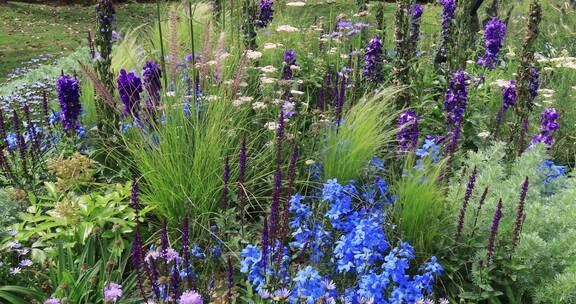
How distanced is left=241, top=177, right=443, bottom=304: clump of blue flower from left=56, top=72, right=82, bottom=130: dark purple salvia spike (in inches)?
69.4

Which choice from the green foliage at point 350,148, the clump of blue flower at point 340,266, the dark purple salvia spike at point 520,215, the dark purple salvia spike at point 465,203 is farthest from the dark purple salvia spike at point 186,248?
the dark purple salvia spike at point 520,215

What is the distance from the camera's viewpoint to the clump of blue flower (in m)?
2.21

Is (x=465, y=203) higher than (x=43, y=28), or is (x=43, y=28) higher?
(x=43, y=28)

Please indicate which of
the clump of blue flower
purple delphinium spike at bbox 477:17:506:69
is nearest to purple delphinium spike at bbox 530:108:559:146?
purple delphinium spike at bbox 477:17:506:69

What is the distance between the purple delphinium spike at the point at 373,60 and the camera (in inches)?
159

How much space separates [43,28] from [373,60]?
1101 centimetres

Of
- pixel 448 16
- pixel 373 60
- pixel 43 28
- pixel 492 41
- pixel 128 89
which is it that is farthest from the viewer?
pixel 43 28

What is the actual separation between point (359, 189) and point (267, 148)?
26.4 inches

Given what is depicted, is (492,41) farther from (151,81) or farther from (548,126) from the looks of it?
(151,81)

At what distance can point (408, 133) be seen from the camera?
10.6ft

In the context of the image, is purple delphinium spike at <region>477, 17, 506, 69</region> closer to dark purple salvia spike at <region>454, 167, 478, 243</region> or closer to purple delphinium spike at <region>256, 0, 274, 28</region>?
purple delphinium spike at <region>256, 0, 274, 28</region>

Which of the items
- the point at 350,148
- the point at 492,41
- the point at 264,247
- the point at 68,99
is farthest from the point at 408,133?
the point at 68,99

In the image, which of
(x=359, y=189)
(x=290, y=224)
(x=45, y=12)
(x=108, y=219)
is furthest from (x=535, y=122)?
(x=45, y=12)

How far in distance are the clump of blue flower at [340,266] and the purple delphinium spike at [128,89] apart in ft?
5.00
